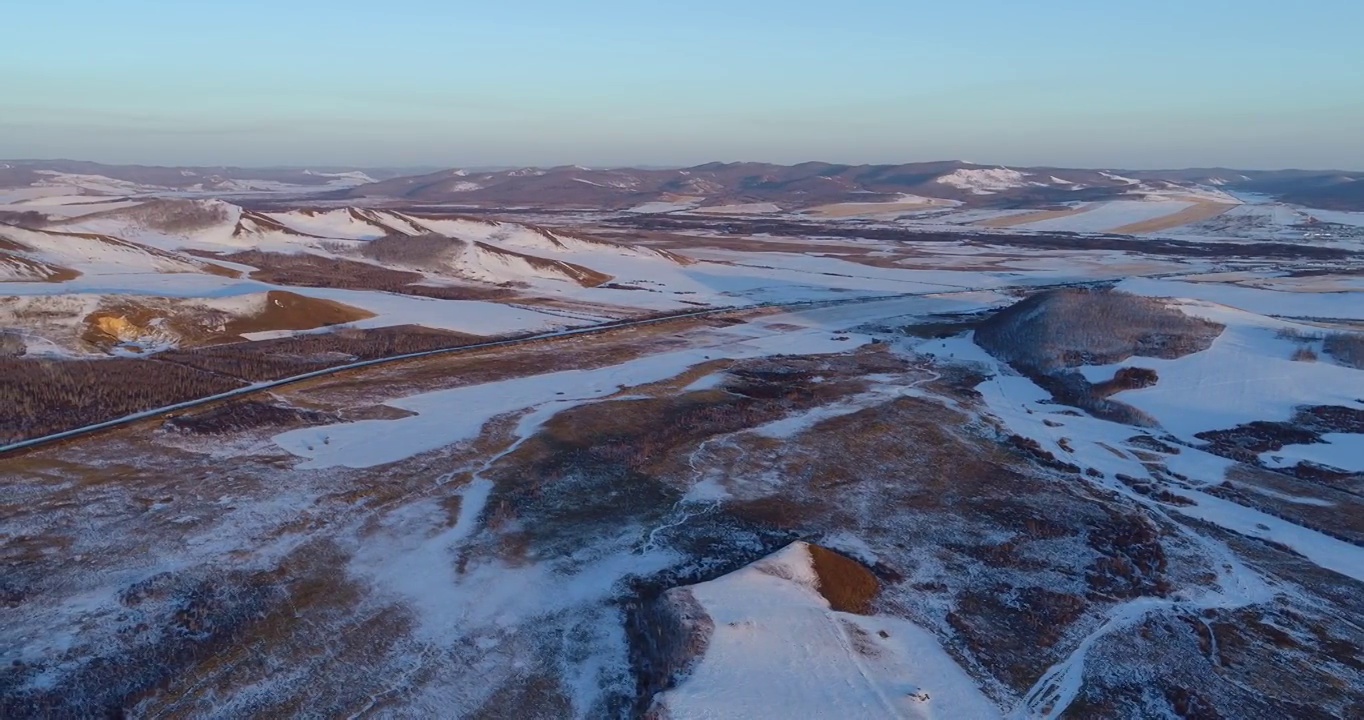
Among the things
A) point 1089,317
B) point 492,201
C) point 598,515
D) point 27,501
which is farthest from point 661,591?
point 492,201

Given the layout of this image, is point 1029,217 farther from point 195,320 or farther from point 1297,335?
point 195,320

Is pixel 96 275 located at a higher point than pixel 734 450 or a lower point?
higher

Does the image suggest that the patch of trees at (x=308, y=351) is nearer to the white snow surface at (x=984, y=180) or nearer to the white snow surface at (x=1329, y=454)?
the white snow surface at (x=1329, y=454)

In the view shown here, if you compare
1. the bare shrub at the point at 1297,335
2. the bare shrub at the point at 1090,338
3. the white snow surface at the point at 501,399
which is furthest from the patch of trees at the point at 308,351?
the bare shrub at the point at 1297,335

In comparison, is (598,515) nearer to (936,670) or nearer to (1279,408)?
(936,670)

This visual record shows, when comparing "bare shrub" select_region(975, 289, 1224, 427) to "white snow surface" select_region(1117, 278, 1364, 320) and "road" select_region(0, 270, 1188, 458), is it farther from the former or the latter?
"road" select_region(0, 270, 1188, 458)

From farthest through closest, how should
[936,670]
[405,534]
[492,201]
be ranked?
[492,201] < [405,534] < [936,670]

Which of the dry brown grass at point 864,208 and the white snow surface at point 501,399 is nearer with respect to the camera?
the white snow surface at point 501,399
